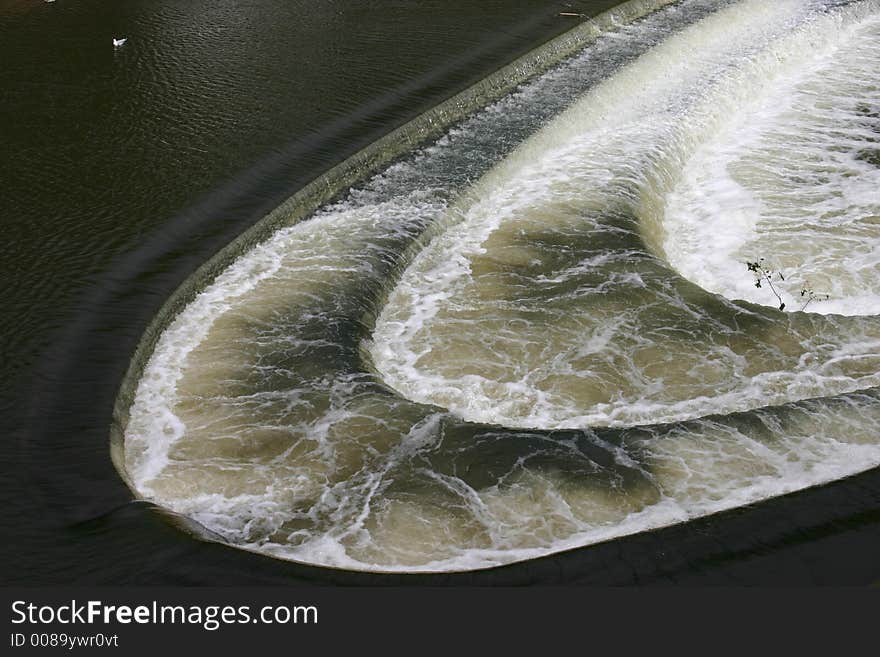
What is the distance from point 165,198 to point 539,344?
2036 mm

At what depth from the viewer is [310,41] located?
24.7ft

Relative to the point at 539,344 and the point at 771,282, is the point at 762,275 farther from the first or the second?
the point at 539,344

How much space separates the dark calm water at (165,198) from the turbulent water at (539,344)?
0.23 meters

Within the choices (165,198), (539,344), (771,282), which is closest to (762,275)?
(771,282)

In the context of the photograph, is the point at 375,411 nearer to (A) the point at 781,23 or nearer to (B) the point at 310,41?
(B) the point at 310,41

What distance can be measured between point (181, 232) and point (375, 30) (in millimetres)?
3115

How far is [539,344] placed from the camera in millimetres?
4867

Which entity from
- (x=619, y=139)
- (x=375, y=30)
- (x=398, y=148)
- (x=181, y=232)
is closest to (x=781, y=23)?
(x=619, y=139)

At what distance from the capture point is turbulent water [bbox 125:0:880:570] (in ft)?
12.6

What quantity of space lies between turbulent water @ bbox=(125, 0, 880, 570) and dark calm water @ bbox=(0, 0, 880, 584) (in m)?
0.23

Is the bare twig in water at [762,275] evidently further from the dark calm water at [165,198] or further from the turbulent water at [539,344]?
the dark calm water at [165,198]

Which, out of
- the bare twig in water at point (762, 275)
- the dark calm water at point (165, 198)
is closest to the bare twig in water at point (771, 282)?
the bare twig in water at point (762, 275)

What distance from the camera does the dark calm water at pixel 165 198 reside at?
11.1 feet

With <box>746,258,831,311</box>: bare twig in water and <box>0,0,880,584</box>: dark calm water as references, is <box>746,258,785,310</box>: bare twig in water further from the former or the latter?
<box>0,0,880,584</box>: dark calm water
